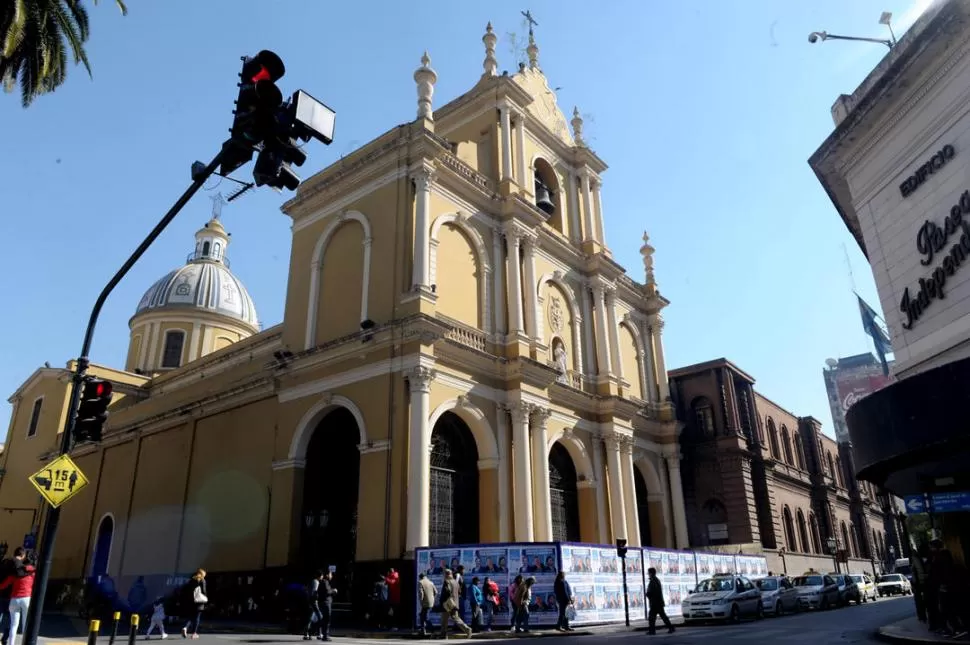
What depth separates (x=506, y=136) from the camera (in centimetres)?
2762

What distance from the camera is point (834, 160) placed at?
60.0 feet

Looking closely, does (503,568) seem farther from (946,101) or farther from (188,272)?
(188,272)

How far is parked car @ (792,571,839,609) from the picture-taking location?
2447cm

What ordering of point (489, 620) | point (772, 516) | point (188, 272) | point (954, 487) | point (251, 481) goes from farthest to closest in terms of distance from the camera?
point (188, 272) < point (772, 516) < point (251, 481) < point (489, 620) < point (954, 487)

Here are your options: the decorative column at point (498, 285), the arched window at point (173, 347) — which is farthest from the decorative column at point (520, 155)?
the arched window at point (173, 347)

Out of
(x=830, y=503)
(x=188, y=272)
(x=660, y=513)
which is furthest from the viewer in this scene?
(x=188, y=272)

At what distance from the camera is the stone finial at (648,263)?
35.8 metres

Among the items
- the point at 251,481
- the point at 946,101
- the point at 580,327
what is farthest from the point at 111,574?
the point at 946,101

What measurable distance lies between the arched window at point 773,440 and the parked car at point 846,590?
427 inches

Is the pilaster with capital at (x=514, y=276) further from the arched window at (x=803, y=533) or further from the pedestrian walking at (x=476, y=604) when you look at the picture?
the arched window at (x=803, y=533)

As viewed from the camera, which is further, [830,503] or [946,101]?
[830,503]

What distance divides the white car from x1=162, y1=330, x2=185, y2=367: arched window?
3664 centimetres

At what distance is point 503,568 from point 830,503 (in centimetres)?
3548

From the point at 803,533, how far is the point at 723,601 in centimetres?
2474
